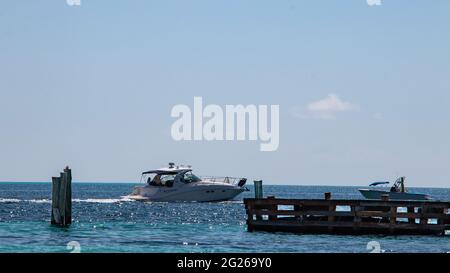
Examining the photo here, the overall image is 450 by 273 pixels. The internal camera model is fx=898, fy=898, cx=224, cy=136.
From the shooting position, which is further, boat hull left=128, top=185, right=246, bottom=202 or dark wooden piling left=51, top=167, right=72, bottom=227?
boat hull left=128, top=185, right=246, bottom=202

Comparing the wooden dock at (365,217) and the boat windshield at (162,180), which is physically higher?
the boat windshield at (162,180)

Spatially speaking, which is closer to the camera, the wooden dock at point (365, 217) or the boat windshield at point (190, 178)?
the wooden dock at point (365, 217)

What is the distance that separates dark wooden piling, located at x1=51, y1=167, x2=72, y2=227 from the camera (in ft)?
138

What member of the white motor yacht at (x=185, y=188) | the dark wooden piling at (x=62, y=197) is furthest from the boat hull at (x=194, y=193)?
the dark wooden piling at (x=62, y=197)

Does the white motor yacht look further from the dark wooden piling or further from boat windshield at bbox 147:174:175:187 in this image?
the dark wooden piling

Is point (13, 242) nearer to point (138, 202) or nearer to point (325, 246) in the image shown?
point (325, 246)

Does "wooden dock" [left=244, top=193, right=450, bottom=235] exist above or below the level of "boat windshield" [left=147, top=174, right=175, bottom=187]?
below

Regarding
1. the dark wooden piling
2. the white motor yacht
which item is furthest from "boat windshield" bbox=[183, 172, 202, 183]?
the dark wooden piling

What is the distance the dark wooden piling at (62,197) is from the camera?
4197cm

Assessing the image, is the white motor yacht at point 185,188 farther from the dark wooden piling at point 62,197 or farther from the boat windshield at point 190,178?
the dark wooden piling at point 62,197

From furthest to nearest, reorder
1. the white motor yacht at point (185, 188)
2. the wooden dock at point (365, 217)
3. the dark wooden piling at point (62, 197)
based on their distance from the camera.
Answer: the white motor yacht at point (185, 188) → the dark wooden piling at point (62, 197) → the wooden dock at point (365, 217)

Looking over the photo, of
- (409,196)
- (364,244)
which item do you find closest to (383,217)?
(364,244)

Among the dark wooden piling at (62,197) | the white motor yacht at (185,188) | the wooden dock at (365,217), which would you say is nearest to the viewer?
the wooden dock at (365,217)

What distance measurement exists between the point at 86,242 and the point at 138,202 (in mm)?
56595
